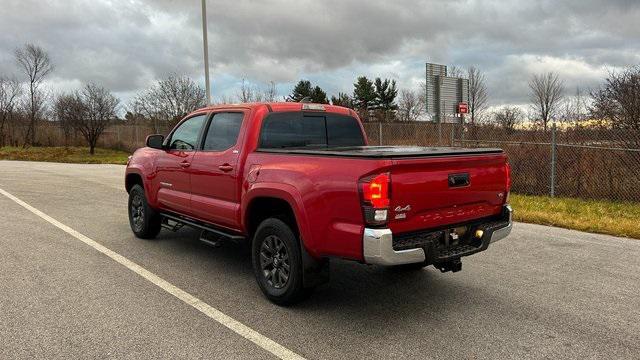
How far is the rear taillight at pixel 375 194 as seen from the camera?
3.74 meters

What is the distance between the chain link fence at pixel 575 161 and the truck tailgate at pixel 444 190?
7018 millimetres

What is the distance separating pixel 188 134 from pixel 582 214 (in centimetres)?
719

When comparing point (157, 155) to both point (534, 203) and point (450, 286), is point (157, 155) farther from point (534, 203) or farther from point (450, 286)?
point (534, 203)

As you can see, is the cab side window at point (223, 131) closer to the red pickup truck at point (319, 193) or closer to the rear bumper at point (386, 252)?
the red pickup truck at point (319, 193)

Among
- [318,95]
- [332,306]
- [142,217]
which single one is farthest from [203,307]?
[318,95]

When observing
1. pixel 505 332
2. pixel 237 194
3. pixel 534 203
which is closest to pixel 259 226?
pixel 237 194

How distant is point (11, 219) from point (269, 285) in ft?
21.6

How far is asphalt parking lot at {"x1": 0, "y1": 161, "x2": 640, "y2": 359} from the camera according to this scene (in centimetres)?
371

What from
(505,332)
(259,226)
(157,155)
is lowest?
(505,332)

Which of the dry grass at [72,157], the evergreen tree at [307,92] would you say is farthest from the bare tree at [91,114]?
the evergreen tree at [307,92]

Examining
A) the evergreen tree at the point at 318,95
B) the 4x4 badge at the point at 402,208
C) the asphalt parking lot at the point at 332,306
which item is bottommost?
the asphalt parking lot at the point at 332,306

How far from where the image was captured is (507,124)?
1492 cm

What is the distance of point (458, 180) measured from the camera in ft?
14.1

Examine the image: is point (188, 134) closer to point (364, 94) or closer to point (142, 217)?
point (142, 217)
